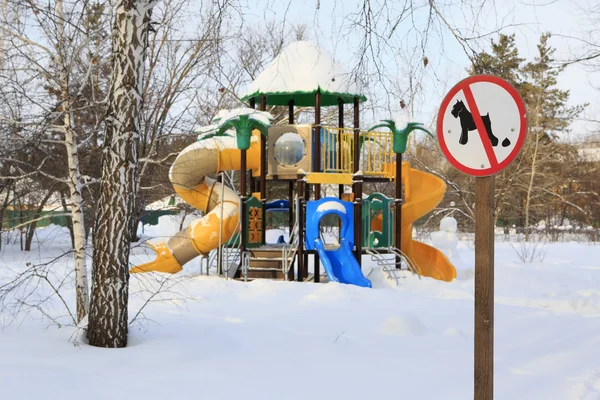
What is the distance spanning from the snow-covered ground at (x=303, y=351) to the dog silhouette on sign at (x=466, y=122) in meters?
2.01

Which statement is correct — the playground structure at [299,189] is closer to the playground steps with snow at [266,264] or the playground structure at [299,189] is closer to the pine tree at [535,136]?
the playground steps with snow at [266,264]

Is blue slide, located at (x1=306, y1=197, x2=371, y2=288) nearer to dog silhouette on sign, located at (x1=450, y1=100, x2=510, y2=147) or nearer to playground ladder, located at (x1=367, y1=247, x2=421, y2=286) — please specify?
playground ladder, located at (x1=367, y1=247, x2=421, y2=286)

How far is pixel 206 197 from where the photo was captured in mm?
14680

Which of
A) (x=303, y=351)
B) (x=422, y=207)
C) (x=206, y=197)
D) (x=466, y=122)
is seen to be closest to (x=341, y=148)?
(x=422, y=207)

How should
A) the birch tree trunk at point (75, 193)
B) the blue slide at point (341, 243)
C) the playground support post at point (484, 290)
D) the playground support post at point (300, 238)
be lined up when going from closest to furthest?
the playground support post at point (484, 290) < the birch tree trunk at point (75, 193) < the blue slide at point (341, 243) < the playground support post at point (300, 238)

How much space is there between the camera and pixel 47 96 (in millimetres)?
7684

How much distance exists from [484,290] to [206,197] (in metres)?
10.9

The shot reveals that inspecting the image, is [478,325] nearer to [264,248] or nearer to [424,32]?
[424,32]

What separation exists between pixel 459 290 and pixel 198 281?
15.9 feet

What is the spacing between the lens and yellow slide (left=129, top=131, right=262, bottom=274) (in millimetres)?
14031

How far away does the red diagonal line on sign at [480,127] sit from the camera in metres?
4.20

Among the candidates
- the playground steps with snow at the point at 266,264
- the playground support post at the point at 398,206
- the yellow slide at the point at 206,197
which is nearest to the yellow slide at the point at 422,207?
the playground support post at the point at 398,206

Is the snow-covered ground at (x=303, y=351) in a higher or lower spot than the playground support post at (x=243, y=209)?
lower

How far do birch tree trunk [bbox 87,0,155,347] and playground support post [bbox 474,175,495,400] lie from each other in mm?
2993
